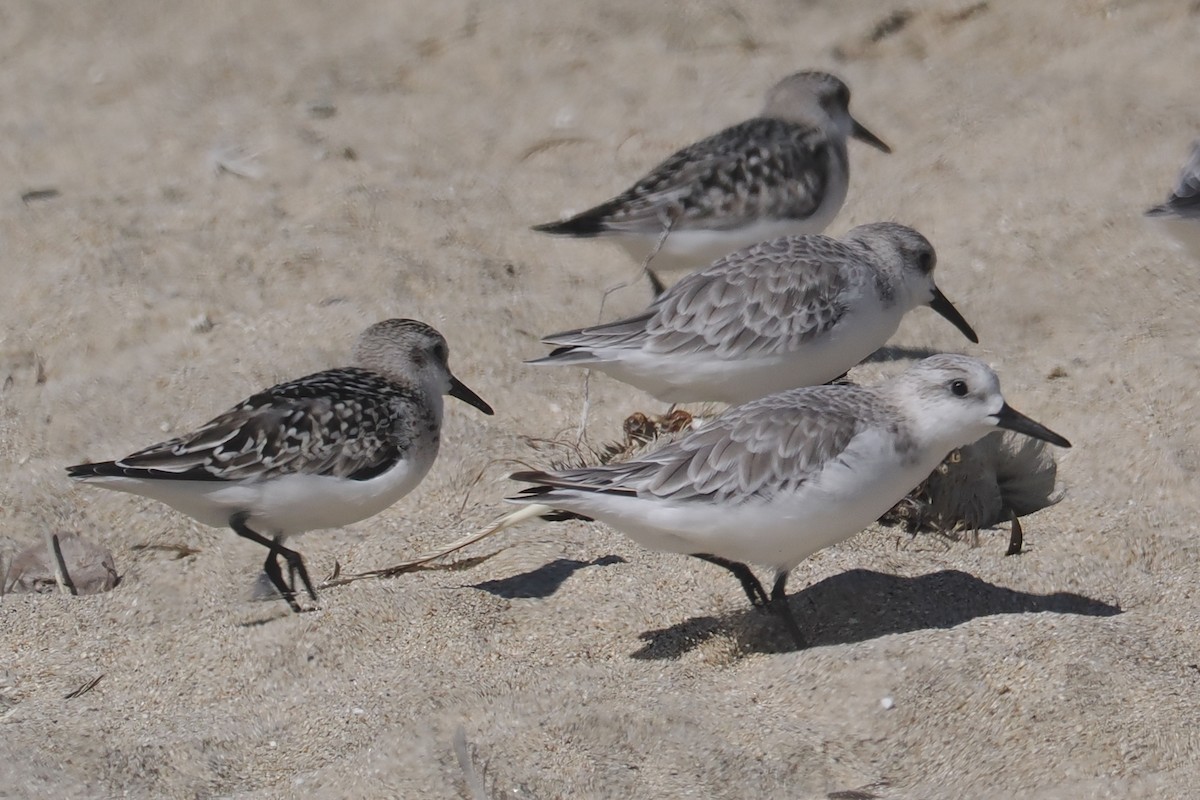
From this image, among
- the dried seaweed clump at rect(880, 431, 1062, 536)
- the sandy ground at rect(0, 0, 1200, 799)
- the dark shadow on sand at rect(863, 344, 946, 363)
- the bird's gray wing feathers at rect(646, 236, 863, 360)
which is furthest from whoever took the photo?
the dark shadow on sand at rect(863, 344, 946, 363)

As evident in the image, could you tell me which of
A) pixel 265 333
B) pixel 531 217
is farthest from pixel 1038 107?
pixel 265 333

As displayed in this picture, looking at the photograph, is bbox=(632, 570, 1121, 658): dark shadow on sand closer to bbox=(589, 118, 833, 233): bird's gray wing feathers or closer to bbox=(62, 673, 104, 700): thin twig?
bbox=(62, 673, 104, 700): thin twig

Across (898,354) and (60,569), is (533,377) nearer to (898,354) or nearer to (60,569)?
(898,354)

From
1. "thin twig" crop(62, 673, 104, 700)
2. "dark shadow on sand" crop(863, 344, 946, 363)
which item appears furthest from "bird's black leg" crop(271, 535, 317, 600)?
"dark shadow on sand" crop(863, 344, 946, 363)

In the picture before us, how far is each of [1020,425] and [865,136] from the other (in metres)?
3.53

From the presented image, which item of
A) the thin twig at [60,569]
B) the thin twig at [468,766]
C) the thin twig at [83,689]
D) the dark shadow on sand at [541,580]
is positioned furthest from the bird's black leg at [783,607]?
the thin twig at [60,569]

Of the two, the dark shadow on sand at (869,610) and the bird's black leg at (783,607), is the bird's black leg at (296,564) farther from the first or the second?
the bird's black leg at (783,607)

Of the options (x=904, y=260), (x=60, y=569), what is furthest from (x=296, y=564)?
(x=904, y=260)

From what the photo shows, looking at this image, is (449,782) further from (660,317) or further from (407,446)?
(660,317)

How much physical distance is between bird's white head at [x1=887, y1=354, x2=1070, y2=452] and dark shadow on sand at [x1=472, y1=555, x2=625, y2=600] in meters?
1.13

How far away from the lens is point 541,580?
207 inches

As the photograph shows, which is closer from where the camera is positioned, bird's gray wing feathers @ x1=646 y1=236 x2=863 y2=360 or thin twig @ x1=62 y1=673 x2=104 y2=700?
thin twig @ x1=62 y1=673 x2=104 y2=700

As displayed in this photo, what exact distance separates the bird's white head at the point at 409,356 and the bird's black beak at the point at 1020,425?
2125 millimetres

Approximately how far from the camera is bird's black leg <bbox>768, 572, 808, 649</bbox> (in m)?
4.74
